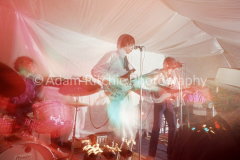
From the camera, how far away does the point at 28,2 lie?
2930mm

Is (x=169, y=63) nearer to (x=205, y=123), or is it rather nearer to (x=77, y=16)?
(x=77, y=16)

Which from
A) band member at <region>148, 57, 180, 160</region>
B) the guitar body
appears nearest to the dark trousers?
band member at <region>148, 57, 180, 160</region>

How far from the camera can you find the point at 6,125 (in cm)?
195

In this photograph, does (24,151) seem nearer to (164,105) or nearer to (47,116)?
(47,116)

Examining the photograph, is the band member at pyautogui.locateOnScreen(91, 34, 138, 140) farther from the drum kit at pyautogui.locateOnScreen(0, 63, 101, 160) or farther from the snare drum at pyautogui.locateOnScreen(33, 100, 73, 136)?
the snare drum at pyautogui.locateOnScreen(33, 100, 73, 136)

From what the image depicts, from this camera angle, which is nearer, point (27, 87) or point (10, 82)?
point (10, 82)

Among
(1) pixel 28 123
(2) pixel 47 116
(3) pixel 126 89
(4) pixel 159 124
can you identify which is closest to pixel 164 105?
(4) pixel 159 124

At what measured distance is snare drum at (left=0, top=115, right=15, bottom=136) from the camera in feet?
6.21

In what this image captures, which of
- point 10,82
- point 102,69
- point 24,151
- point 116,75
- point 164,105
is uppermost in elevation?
point 102,69

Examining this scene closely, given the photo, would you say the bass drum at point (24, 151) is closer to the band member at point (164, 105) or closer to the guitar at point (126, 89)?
the guitar at point (126, 89)

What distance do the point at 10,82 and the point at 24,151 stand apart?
104 cm

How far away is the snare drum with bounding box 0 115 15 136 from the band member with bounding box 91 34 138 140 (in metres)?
1.53

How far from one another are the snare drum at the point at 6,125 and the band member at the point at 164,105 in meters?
2.56

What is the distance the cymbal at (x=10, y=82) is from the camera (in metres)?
1.33
